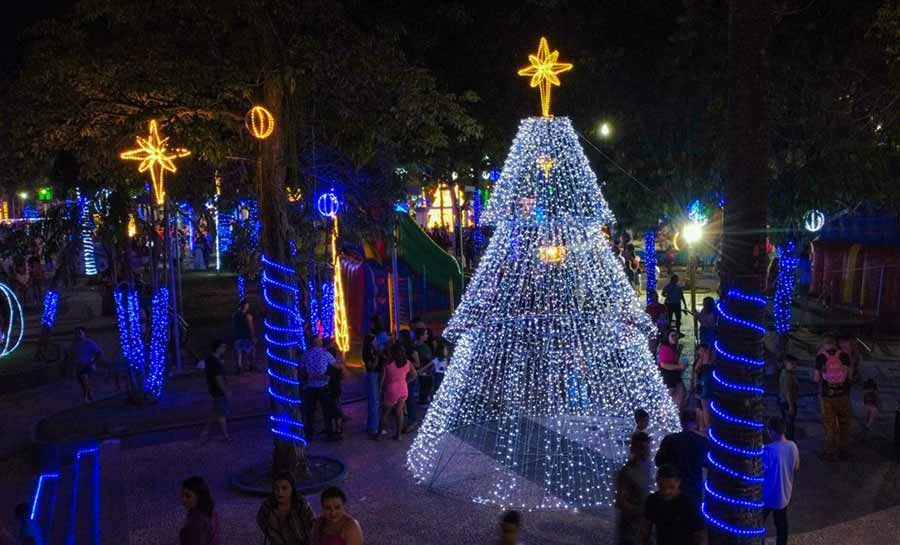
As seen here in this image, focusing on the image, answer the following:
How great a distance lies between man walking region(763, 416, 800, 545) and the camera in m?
7.58

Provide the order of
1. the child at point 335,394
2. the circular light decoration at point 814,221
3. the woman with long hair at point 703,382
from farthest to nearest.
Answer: the circular light decoration at point 814,221 → the child at point 335,394 → the woman with long hair at point 703,382

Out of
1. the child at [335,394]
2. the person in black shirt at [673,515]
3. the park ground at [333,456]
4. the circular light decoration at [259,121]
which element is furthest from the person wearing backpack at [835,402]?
the circular light decoration at [259,121]

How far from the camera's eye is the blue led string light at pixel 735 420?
20.4ft

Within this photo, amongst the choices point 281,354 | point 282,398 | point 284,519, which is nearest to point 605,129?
point 281,354

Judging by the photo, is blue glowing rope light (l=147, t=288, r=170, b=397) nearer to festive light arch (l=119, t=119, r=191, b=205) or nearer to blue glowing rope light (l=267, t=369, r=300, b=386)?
festive light arch (l=119, t=119, r=191, b=205)

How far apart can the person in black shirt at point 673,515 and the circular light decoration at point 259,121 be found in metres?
6.76

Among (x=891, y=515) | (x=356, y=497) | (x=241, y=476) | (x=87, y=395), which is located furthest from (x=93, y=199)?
(x=891, y=515)

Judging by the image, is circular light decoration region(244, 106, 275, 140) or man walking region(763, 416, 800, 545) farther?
circular light decoration region(244, 106, 275, 140)

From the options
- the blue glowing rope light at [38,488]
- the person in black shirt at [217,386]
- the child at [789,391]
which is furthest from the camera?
the person in black shirt at [217,386]

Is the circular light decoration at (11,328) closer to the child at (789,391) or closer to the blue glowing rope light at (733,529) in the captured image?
the child at (789,391)

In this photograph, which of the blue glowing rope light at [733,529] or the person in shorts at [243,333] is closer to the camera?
the blue glowing rope light at [733,529]

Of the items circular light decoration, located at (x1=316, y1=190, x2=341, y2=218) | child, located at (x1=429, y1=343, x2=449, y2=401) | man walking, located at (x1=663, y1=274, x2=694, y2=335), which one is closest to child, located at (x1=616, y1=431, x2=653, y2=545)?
child, located at (x1=429, y1=343, x2=449, y2=401)

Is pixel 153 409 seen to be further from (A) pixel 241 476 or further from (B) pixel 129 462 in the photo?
(A) pixel 241 476

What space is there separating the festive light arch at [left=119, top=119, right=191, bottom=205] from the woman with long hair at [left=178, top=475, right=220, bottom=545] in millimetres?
7153
